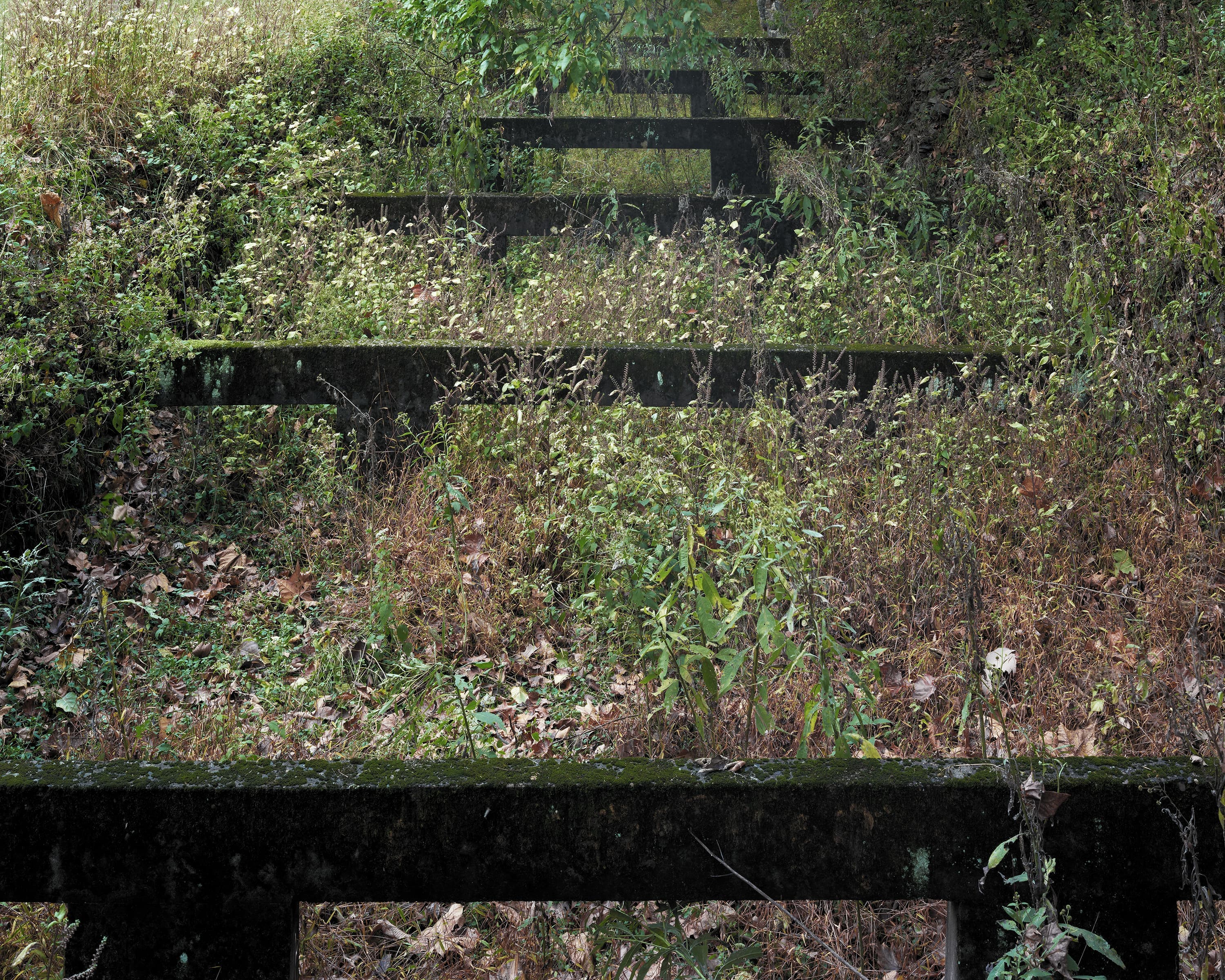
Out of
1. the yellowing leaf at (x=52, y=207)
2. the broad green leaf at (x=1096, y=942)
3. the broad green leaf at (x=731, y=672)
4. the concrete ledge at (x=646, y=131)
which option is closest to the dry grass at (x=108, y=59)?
the yellowing leaf at (x=52, y=207)

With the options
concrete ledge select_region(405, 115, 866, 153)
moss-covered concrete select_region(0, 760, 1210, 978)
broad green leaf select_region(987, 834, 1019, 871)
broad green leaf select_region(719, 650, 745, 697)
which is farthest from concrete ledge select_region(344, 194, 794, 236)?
broad green leaf select_region(987, 834, 1019, 871)

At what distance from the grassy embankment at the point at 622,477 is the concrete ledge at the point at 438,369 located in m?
0.18

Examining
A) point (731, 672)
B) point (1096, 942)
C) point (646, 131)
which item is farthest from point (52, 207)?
point (1096, 942)

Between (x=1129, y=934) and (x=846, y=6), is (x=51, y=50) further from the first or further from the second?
(x=1129, y=934)

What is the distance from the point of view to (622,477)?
3635 millimetres

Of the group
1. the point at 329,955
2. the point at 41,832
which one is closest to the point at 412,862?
the point at 41,832

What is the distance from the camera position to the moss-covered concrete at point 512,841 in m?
1.36

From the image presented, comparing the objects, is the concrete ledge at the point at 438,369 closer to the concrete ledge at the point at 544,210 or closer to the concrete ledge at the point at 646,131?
the concrete ledge at the point at 544,210

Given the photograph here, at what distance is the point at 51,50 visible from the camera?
6699mm

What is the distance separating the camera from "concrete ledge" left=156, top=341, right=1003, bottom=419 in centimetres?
425

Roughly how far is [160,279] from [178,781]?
491 centimetres

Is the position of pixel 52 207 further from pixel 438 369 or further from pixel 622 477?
pixel 622 477

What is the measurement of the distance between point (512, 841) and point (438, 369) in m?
3.15

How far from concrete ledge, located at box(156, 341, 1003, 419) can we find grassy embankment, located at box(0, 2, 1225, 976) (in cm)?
18
